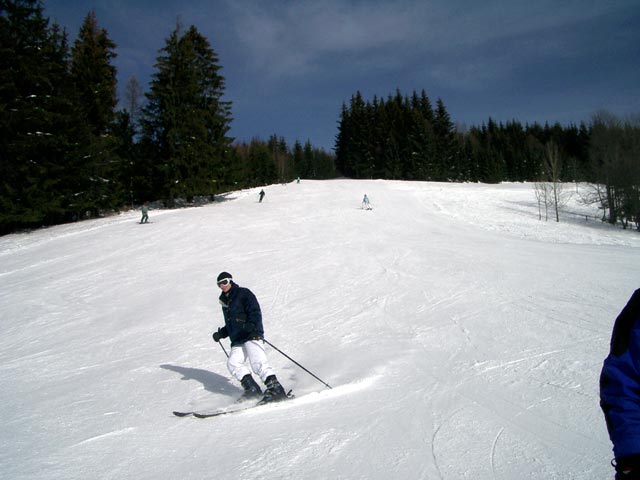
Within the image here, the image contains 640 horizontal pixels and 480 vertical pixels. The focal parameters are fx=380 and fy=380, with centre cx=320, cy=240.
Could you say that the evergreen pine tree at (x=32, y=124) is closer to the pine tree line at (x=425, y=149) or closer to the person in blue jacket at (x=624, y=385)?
the person in blue jacket at (x=624, y=385)

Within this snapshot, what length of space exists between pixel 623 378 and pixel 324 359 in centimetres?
561

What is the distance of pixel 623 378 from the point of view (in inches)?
64.1

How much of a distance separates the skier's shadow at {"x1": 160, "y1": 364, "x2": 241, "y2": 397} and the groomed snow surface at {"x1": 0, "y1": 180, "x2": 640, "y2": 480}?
0.15ft

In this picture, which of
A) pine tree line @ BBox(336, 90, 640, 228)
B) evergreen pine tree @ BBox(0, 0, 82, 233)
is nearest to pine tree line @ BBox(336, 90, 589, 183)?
pine tree line @ BBox(336, 90, 640, 228)

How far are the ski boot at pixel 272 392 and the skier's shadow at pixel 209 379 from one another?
0.91 m

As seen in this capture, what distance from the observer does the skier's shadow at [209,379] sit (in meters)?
5.88

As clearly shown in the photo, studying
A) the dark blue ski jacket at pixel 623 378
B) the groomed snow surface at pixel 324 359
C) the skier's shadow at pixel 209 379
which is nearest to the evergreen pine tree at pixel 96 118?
the groomed snow surface at pixel 324 359

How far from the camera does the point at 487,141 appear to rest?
104m

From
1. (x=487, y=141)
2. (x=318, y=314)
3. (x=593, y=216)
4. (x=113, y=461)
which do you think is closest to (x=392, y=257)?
(x=318, y=314)

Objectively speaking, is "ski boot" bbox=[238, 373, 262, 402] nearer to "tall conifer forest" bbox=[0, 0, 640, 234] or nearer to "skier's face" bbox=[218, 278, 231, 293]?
"skier's face" bbox=[218, 278, 231, 293]

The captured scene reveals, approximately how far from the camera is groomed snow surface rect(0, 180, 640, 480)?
3.62 m

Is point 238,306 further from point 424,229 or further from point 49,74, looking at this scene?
point 49,74

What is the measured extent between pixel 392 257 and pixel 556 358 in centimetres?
976

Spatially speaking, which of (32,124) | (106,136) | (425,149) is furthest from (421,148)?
(32,124)
